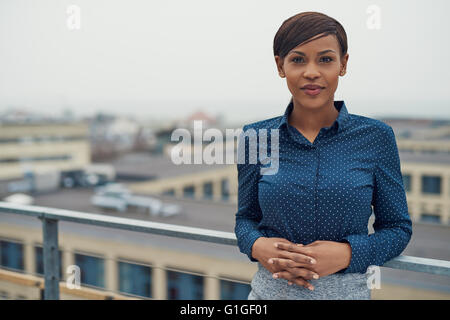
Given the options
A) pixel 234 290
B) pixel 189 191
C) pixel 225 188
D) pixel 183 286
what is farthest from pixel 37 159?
pixel 234 290

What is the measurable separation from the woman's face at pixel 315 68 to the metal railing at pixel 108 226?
0.59 metres

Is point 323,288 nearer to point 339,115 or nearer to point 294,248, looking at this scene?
point 294,248

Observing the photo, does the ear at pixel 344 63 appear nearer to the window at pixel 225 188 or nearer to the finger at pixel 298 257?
the finger at pixel 298 257

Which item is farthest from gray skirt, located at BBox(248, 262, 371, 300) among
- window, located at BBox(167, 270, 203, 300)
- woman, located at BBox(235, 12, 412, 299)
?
window, located at BBox(167, 270, 203, 300)

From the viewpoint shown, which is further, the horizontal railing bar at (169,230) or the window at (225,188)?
the window at (225,188)

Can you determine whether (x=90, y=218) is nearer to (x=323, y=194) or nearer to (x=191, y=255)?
(x=323, y=194)

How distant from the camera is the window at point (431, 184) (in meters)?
58.0

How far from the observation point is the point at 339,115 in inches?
54.4

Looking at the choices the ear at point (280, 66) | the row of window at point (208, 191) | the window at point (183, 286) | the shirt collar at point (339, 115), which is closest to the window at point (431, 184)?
the row of window at point (208, 191)

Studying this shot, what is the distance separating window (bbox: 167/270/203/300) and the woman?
31.4 meters

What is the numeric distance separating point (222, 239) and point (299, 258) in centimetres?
55

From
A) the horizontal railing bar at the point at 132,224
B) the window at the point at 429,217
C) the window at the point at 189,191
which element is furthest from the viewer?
the window at the point at 189,191

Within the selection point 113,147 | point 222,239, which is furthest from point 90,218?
point 113,147
